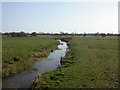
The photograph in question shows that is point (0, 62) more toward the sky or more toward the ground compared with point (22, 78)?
more toward the sky

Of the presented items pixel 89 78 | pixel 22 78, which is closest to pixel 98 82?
pixel 89 78

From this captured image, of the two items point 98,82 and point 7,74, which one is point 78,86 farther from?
point 7,74

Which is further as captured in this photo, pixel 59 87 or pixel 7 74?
pixel 7 74

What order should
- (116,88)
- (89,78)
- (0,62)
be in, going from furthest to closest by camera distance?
(0,62) < (89,78) < (116,88)

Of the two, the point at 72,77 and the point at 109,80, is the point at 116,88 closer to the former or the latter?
the point at 109,80

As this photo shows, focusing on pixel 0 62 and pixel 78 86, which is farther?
pixel 0 62

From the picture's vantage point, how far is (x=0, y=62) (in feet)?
63.2

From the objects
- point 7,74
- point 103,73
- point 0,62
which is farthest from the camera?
point 0,62

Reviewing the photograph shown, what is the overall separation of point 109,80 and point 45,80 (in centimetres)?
610

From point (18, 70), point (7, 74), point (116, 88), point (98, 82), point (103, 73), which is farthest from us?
point (18, 70)

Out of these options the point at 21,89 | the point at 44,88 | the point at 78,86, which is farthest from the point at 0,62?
the point at 78,86

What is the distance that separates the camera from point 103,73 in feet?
48.9

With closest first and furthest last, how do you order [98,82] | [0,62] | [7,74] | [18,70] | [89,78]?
1. [98,82]
2. [89,78]
3. [7,74]
4. [18,70]
5. [0,62]

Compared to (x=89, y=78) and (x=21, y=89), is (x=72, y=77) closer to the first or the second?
(x=89, y=78)
